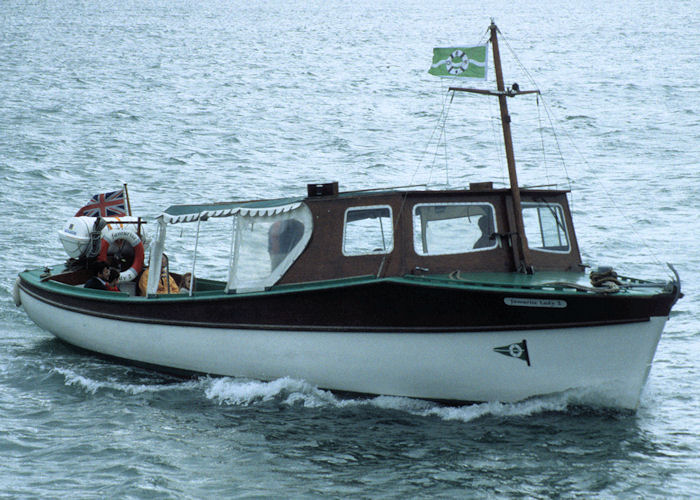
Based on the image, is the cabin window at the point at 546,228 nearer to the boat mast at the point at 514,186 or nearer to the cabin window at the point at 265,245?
the boat mast at the point at 514,186

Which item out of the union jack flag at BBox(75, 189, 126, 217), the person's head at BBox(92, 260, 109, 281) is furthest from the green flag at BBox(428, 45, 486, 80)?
the union jack flag at BBox(75, 189, 126, 217)

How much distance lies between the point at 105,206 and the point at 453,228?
730 cm

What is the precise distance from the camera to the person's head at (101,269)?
1582 cm

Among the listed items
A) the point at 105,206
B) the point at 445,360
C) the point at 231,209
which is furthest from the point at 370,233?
the point at 105,206

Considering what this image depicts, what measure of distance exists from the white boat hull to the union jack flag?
4.03 m

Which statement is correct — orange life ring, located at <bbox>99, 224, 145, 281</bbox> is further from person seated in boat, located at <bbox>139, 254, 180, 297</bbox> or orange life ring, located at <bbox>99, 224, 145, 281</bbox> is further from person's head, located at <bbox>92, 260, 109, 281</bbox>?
person seated in boat, located at <bbox>139, 254, 180, 297</bbox>

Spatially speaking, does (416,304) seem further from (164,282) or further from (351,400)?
(164,282)

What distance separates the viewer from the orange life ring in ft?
52.8

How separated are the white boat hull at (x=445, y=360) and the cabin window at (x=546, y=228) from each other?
206 cm

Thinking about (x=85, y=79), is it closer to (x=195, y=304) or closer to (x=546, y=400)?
(x=195, y=304)

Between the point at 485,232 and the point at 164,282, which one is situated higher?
the point at 485,232

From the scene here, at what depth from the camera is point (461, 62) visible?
40.7 ft

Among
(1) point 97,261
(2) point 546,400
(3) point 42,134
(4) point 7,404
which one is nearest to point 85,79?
(3) point 42,134

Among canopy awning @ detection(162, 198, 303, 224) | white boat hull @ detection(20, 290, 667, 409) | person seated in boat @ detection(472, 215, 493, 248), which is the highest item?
canopy awning @ detection(162, 198, 303, 224)
